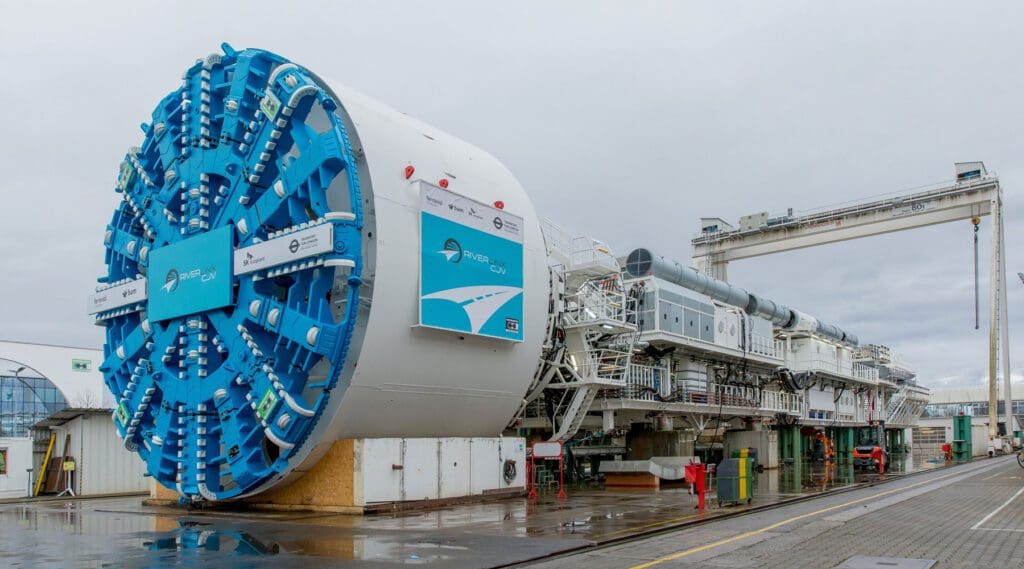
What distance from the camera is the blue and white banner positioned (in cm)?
2108

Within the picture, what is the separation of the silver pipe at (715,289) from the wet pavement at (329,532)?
11.1 m

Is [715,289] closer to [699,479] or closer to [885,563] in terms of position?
[699,479]

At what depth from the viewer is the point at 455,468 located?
882 inches

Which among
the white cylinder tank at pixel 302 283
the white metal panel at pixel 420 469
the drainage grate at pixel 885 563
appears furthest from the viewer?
the white metal panel at pixel 420 469

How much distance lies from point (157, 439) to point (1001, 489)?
2404 centimetres

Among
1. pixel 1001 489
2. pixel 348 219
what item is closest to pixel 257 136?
pixel 348 219

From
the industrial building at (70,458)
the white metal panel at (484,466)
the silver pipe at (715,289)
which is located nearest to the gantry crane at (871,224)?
the silver pipe at (715,289)

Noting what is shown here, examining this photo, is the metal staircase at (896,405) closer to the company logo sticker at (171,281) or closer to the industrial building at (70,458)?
the industrial building at (70,458)

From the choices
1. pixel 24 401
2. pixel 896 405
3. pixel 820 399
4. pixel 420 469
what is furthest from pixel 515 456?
pixel 896 405

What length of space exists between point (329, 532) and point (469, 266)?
8.47m

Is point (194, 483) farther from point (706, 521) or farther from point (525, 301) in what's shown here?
point (706, 521)

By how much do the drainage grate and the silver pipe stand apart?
20.7 meters

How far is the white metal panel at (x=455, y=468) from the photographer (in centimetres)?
2197

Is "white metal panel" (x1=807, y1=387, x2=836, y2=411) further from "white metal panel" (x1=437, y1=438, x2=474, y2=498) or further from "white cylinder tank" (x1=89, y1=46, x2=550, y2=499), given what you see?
"white metal panel" (x1=437, y1=438, x2=474, y2=498)
